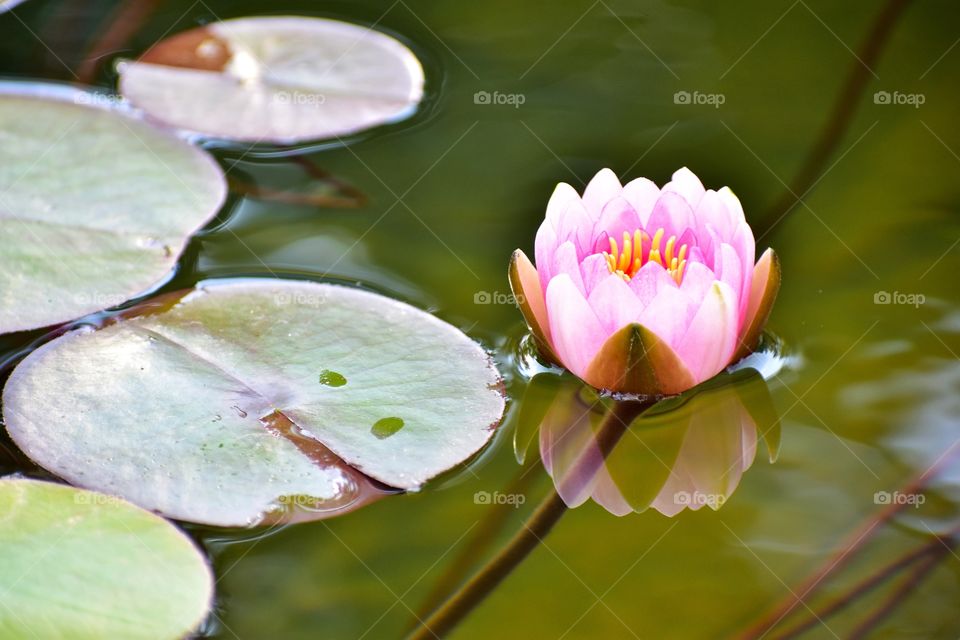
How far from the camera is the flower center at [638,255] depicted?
1.66 m

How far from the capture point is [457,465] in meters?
1.62

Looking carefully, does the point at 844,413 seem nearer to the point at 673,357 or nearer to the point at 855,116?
the point at 673,357

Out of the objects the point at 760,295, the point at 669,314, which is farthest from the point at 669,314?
the point at 760,295

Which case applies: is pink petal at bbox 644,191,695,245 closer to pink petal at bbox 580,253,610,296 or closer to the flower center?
the flower center


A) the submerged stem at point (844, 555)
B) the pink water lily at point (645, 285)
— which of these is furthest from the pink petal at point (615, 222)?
the submerged stem at point (844, 555)

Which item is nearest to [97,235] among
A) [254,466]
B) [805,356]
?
[254,466]

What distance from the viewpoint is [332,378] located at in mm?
1714

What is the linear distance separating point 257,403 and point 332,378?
145 mm

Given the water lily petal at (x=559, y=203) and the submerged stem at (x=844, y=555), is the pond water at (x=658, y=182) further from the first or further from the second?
the water lily petal at (x=559, y=203)

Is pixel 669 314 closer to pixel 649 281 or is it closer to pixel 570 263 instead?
pixel 649 281

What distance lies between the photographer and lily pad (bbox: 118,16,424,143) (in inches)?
96.2

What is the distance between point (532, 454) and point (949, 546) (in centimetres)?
70

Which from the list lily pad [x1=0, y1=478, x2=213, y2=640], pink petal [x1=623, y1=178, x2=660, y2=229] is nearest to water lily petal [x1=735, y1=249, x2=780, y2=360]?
pink petal [x1=623, y1=178, x2=660, y2=229]

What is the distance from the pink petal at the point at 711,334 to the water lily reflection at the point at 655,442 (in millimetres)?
103
